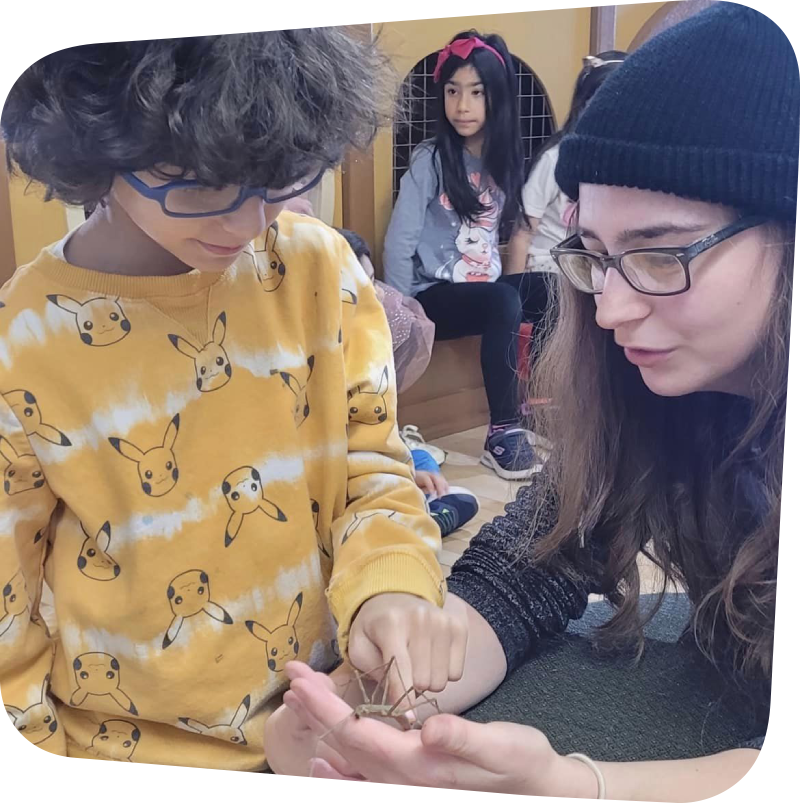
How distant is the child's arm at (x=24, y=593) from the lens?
0.78 m

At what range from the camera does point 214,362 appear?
807mm

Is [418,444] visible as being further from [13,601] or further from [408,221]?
[13,601]

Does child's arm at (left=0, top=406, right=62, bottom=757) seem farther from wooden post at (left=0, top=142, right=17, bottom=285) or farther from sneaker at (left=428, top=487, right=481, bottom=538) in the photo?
sneaker at (left=428, top=487, right=481, bottom=538)

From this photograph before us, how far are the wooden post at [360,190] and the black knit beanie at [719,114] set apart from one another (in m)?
0.21

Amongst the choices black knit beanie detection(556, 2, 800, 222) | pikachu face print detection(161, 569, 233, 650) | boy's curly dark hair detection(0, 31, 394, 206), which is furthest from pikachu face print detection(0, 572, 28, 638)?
black knit beanie detection(556, 2, 800, 222)

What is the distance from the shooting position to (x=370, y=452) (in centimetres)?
84

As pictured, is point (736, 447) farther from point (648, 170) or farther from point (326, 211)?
point (326, 211)

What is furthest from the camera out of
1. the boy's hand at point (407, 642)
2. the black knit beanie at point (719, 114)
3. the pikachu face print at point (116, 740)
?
the pikachu face print at point (116, 740)

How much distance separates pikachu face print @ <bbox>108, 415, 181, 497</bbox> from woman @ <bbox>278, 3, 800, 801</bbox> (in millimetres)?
193

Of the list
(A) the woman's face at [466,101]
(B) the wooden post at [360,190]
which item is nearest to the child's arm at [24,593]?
(B) the wooden post at [360,190]

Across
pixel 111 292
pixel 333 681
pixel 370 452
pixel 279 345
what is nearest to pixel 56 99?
pixel 111 292

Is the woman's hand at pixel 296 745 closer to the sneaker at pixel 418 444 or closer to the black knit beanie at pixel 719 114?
the sneaker at pixel 418 444

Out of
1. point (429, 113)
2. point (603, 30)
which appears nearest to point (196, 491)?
point (429, 113)

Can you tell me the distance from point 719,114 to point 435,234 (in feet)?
0.85
